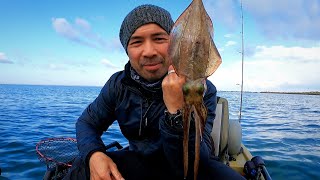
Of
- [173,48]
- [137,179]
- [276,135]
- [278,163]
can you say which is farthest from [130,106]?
[276,135]

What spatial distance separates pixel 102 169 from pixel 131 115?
765 mm

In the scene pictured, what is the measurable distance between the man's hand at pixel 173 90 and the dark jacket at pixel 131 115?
3.31ft

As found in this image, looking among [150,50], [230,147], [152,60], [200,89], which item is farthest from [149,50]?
[230,147]

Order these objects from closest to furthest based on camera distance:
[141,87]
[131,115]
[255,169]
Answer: [141,87], [131,115], [255,169]

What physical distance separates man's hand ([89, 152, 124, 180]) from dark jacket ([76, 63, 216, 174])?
0.17 metres

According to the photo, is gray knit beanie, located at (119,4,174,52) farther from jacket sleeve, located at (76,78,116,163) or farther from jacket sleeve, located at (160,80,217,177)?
jacket sleeve, located at (160,80,217,177)

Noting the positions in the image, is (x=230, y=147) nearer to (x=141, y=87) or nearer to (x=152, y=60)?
(x=141, y=87)

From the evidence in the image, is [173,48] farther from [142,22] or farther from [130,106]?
[130,106]

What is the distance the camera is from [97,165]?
3.06 meters

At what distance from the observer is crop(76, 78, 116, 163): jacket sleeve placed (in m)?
3.43

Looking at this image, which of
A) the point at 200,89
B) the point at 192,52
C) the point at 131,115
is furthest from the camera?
the point at 131,115

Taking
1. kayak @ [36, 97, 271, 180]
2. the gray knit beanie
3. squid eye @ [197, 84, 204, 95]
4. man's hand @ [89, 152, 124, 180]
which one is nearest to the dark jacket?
man's hand @ [89, 152, 124, 180]

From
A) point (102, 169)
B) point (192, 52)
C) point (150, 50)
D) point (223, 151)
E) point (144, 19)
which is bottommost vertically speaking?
point (223, 151)

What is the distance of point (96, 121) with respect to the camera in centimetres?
375
